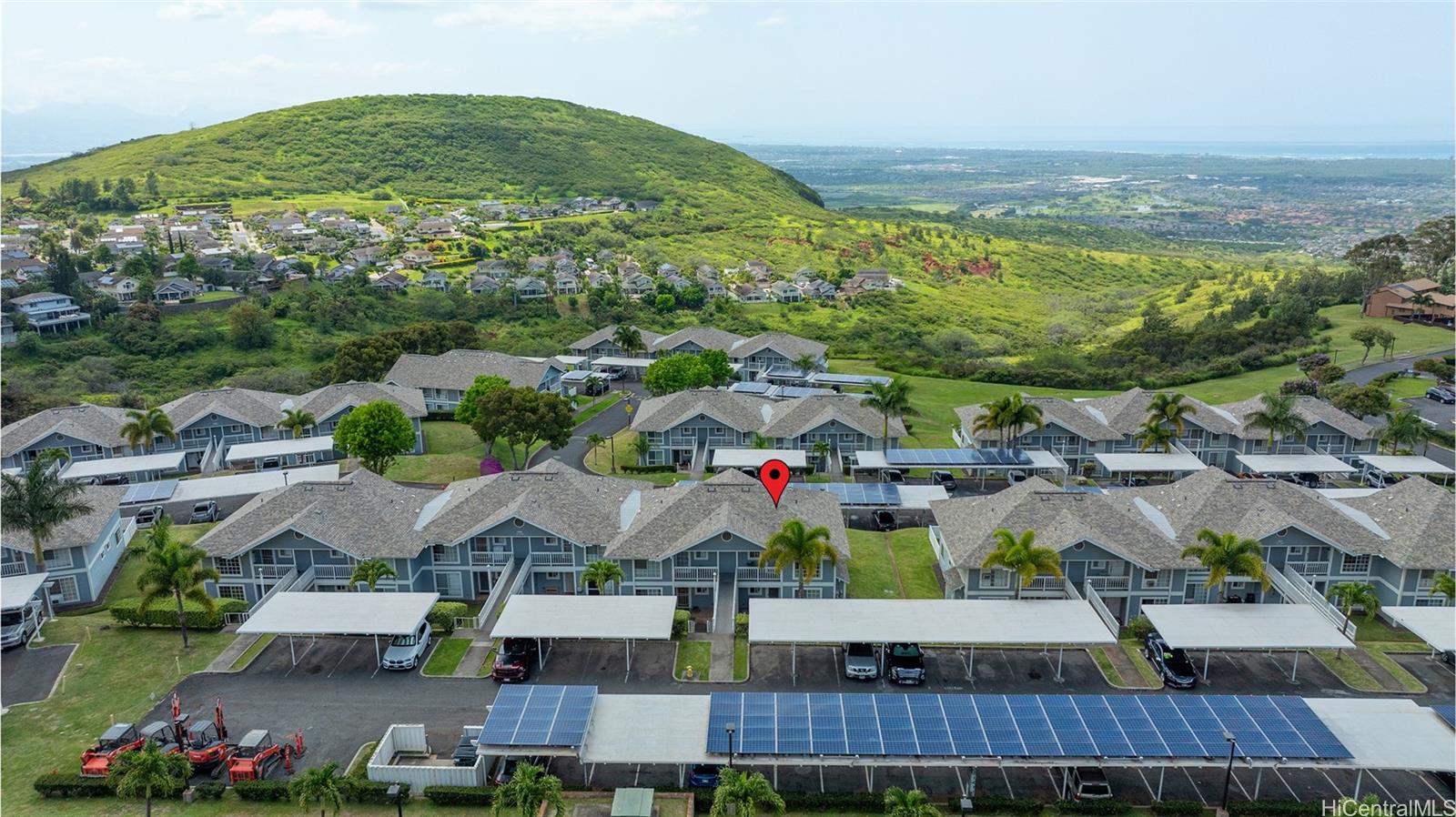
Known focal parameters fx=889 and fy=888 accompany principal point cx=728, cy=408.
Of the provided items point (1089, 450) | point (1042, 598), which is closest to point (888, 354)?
point (1089, 450)

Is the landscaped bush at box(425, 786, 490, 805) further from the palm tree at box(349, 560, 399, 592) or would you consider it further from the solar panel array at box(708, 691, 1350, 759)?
the palm tree at box(349, 560, 399, 592)

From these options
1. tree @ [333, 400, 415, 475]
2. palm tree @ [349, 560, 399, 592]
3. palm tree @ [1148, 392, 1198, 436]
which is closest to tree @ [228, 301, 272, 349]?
tree @ [333, 400, 415, 475]

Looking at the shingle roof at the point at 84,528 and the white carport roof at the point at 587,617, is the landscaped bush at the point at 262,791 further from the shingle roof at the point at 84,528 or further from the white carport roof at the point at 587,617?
the shingle roof at the point at 84,528

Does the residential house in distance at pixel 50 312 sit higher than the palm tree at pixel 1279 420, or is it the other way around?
the residential house in distance at pixel 50 312

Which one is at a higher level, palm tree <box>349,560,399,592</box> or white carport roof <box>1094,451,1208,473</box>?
palm tree <box>349,560,399,592</box>

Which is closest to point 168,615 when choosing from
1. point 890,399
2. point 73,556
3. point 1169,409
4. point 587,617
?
point 73,556

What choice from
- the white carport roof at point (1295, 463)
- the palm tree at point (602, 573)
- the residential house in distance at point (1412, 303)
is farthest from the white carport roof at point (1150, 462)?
the residential house in distance at point (1412, 303)
